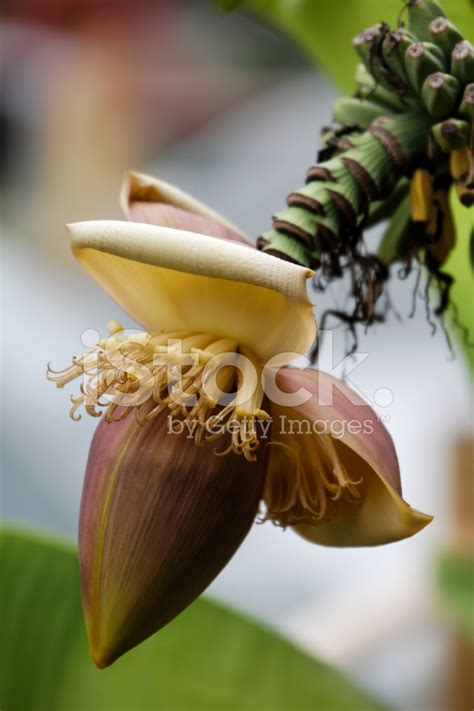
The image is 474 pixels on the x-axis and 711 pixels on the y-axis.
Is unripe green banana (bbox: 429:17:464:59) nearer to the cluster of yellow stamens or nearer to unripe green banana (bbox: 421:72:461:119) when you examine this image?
unripe green banana (bbox: 421:72:461:119)

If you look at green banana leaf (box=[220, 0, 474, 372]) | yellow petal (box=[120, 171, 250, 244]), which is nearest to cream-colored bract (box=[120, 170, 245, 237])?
yellow petal (box=[120, 171, 250, 244])

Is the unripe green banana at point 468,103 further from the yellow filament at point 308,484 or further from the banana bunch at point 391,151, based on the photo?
the yellow filament at point 308,484

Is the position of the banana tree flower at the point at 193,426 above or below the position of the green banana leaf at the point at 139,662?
above

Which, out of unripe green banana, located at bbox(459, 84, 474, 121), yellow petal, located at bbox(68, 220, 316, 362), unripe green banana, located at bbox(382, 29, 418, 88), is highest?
unripe green banana, located at bbox(382, 29, 418, 88)

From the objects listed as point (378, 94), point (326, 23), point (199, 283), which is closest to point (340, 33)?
point (326, 23)

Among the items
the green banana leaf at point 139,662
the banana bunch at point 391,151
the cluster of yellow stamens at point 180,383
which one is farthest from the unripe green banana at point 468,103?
the green banana leaf at point 139,662

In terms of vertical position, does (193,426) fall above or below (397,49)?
below

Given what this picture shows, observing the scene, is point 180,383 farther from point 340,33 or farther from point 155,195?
point 340,33
